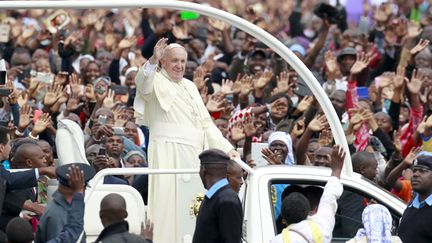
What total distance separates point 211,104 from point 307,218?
5731 millimetres

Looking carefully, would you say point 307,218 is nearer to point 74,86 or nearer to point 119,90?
point 74,86

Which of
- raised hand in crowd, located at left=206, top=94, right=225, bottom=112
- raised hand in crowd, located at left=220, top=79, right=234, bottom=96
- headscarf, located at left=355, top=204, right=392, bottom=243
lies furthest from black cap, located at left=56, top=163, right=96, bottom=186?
raised hand in crowd, located at left=220, top=79, right=234, bottom=96

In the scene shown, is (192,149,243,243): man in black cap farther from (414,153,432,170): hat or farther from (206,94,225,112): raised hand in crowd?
(206,94,225,112): raised hand in crowd

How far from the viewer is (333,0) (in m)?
25.2

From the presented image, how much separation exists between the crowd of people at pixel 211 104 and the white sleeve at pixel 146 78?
0.01 metres

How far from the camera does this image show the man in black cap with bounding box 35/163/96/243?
1052 cm

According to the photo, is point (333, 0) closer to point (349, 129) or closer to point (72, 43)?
point (72, 43)

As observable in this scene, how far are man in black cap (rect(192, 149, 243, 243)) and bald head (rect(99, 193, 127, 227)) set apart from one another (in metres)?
0.91

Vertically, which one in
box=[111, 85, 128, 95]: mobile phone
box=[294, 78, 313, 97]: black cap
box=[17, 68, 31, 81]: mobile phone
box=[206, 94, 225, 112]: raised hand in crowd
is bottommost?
box=[206, 94, 225, 112]: raised hand in crowd

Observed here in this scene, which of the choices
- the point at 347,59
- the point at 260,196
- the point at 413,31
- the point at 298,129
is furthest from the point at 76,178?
the point at 413,31

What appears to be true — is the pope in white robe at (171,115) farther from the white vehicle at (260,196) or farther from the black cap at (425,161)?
the black cap at (425,161)

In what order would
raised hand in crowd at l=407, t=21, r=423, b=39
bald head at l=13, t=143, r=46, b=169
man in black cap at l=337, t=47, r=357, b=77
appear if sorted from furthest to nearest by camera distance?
raised hand in crowd at l=407, t=21, r=423, b=39, man in black cap at l=337, t=47, r=357, b=77, bald head at l=13, t=143, r=46, b=169

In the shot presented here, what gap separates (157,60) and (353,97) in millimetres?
5284

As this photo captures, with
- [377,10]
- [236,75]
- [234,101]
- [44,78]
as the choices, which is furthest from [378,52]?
[44,78]
